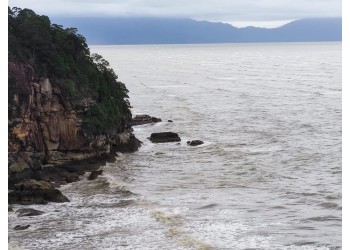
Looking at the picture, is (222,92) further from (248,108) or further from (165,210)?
(165,210)

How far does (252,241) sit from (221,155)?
74.5ft

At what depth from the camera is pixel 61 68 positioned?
44500 mm

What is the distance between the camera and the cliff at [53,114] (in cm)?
3825

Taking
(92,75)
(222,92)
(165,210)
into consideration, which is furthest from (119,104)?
(222,92)

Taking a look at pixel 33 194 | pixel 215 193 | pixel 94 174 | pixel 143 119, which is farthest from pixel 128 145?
pixel 33 194

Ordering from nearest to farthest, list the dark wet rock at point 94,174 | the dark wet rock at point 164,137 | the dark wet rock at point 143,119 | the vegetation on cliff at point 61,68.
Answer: the dark wet rock at point 94,174, the vegetation on cliff at point 61,68, the dark wet rock at point 164,137, the dark wet rock at point 143,119

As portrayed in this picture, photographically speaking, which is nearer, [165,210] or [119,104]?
[165,210]

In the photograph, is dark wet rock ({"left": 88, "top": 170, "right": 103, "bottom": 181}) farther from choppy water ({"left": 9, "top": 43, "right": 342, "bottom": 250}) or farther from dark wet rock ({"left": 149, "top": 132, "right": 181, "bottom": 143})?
dark wet rock ({"left": 149, "top": 132, "right": 181, "bottom": 143})

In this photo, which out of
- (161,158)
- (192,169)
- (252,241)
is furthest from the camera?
(161,158)

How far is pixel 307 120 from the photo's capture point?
69.5 meters

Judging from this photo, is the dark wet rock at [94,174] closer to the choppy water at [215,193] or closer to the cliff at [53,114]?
the choppy water at [215,193]

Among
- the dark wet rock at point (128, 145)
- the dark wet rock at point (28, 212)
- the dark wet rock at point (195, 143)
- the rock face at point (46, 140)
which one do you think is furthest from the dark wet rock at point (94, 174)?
the dark wet rock at point (195, 143)

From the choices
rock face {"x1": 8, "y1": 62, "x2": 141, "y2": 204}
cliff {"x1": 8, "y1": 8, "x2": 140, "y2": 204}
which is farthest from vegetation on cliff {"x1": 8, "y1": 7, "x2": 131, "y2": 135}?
rock face {"x1": 8, "y1": 62, "x2": 141, "y2": 204}

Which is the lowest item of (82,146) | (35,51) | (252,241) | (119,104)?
(252,241)
